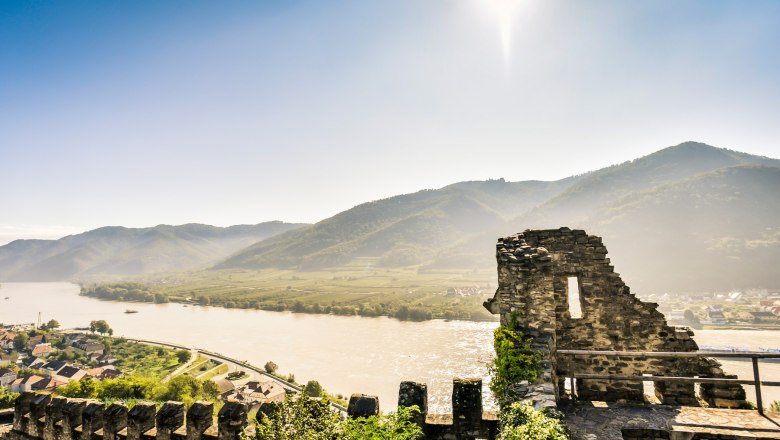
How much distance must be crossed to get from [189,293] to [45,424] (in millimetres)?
209836

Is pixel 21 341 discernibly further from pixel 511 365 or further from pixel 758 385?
pixel 758 385

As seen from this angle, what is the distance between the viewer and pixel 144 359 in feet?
261

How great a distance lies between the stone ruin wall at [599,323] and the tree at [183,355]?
80.7 meters

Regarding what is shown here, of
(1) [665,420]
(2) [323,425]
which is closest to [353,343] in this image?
(1) [665,420]

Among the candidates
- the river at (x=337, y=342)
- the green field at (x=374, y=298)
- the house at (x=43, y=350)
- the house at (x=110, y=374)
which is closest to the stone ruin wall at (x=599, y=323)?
the river at (x=337, y=342)

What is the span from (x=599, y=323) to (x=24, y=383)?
299ft

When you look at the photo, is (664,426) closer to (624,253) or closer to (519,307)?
(519,307)

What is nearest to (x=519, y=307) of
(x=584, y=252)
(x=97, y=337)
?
(x=584, y=252)

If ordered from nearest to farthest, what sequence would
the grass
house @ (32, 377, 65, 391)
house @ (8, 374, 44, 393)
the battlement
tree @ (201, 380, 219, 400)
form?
the battlement < tree @ (201, 380, 219, 400) < house @ (32, 377, 65, 391) < house @ (8, 374, 44, 393) < the grass

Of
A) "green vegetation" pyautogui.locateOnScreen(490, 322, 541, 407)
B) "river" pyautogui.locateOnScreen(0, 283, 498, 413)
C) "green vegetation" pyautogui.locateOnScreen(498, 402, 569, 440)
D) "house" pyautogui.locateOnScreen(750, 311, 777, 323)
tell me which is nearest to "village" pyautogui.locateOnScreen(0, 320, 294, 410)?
"river" pyautogui.locateOnScreen(0, 283, 498, 413)

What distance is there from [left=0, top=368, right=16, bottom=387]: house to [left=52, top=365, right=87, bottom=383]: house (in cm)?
602

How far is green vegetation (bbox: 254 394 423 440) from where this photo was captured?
523cm

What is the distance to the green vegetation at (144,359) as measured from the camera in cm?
7156

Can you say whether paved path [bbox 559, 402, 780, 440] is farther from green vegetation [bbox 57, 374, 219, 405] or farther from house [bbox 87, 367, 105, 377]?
house [bbox 87, 367, 105, 377]
